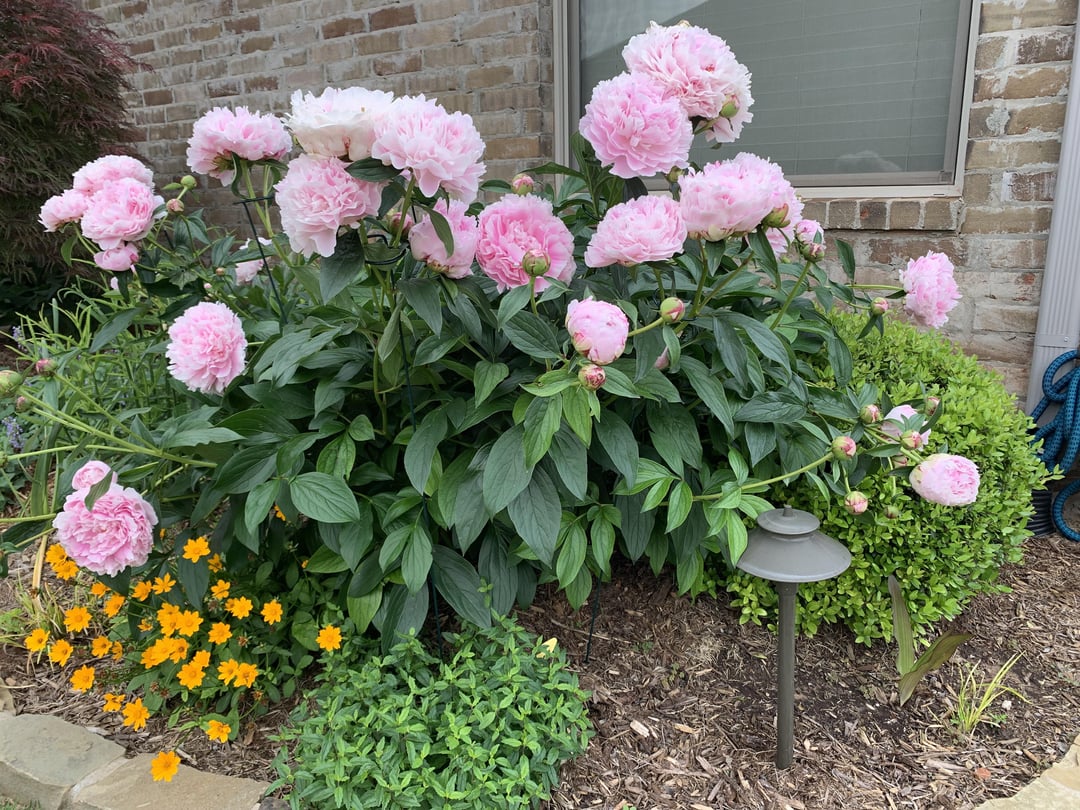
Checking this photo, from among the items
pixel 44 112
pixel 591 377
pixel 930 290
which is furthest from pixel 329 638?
pixel 44 112

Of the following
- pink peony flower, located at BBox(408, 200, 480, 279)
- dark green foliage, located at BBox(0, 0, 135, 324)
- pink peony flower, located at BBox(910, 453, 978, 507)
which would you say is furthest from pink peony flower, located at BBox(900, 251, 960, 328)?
dark green foliage, located at BBox(0, 0, 135, 324)

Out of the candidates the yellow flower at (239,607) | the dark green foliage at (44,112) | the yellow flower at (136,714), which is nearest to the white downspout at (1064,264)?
the yellow flower at (239,607)

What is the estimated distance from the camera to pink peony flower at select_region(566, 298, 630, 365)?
38.7 inches

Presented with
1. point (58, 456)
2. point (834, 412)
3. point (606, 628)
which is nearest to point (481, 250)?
point (834, 412)

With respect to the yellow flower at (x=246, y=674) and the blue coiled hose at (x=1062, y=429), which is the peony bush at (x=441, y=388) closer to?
the yellow flower at (x=246, y=674)

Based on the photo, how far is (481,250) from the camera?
1.13 meters

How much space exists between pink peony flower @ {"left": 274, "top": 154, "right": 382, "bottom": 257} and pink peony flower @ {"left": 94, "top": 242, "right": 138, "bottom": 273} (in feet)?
1.86

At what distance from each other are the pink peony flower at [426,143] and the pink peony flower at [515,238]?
14 cm

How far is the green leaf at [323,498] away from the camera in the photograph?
3.84 ft

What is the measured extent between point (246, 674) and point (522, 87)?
2546mm

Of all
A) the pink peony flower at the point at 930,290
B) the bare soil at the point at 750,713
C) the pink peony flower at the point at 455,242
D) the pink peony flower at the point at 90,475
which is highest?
the pink peony flower at the point at 455,242

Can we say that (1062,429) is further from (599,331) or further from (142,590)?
(142,590)

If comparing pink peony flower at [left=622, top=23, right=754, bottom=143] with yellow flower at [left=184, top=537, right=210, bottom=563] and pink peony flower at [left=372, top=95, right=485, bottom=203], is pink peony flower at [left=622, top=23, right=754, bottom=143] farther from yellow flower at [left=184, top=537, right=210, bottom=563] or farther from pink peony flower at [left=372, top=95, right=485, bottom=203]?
yellow flower at [left=184, top=537, right=210, bottom=563]

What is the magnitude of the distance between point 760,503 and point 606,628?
534 mm
